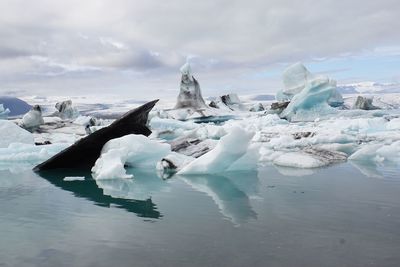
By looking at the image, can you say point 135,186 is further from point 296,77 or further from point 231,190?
point 296,77

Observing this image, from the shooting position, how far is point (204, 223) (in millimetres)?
6062

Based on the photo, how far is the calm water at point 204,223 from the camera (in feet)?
15.0

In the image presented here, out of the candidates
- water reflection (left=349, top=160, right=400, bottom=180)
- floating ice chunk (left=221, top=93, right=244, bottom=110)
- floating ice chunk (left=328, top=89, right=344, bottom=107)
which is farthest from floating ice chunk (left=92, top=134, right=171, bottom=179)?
floating ice chunk (left=221, top=93, right=244, bottom=110)

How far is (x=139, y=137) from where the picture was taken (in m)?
13.0

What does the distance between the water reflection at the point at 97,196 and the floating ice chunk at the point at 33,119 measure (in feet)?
64.2

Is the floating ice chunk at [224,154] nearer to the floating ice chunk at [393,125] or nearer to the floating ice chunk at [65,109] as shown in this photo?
the floating ice chunk at [393,125]

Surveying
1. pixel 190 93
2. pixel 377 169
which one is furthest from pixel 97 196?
pixel 190 93

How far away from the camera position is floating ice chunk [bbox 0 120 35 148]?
19688 mm

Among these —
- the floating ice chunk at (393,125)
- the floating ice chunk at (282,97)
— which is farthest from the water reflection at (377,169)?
the floating ice chunk at (282,97)

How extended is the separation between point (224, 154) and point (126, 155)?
3.14 meters

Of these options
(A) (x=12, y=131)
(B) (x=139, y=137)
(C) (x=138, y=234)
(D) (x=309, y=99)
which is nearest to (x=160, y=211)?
(C) (x=138, y=234)

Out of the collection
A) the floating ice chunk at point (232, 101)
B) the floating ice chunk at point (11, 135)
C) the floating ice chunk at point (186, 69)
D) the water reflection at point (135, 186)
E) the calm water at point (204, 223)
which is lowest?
the water reflection at point (135, 186)

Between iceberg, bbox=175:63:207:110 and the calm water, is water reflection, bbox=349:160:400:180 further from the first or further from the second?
iceberg, bbox=175:63:207:110

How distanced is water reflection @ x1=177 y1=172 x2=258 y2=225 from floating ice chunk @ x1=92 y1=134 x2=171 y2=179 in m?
1.87
